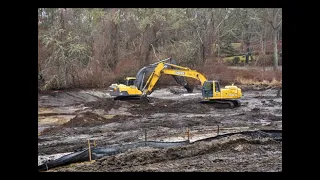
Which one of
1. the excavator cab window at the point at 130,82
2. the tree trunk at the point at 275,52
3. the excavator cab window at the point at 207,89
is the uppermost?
the tree trunk at the point at 275,52

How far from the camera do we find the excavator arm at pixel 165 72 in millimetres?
8016

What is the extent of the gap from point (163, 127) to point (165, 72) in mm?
1063

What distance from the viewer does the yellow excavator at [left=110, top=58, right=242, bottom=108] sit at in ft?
26.2

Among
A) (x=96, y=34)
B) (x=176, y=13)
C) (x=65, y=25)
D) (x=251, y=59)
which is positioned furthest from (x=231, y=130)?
(x=65, y=25)

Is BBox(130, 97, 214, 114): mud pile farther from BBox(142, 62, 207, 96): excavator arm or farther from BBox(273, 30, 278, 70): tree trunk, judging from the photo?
BBox(273, 30, 278, 70): tree trunk

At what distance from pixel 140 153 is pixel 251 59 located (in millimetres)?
2798

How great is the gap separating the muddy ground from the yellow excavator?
0.12 m

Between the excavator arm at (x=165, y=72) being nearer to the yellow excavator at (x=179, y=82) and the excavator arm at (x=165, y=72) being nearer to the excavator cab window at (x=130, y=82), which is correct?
the yellow excavator at (x=179, y=82)

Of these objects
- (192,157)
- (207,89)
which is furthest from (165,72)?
(192,157)

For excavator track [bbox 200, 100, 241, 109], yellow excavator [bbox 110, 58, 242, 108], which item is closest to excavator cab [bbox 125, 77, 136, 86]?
yellow excavator [bbox 110, 58, 242, 108]

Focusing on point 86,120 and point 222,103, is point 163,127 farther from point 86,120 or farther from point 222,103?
point 86,120

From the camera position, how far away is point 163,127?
25.7 feet

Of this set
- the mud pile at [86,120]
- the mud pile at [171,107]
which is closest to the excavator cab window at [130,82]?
the mud pile at [171,107]

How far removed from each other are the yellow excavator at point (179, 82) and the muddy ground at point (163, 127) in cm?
12
